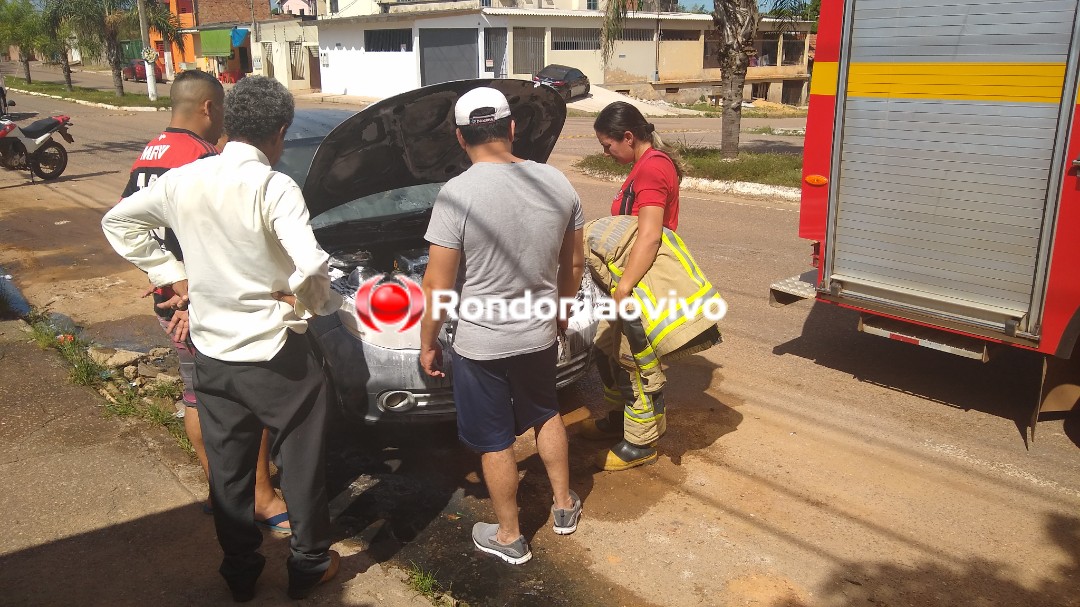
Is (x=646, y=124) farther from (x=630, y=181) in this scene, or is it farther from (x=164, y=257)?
(x=164, y=257)

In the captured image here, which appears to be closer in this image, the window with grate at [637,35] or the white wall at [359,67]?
the white wall at [359,67]

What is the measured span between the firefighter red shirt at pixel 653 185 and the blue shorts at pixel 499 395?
35.5 inches

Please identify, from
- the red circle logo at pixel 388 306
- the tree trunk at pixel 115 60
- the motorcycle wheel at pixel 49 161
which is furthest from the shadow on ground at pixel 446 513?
the tree trunk at pixel 115 60

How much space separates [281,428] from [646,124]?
219cm

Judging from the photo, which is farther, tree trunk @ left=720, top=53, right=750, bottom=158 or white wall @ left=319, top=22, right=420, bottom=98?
white wall @ left=319, top=22, right=420, bottom=98

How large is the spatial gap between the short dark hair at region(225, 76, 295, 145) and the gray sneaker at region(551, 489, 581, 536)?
1.98 metres

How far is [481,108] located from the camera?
3182 mm

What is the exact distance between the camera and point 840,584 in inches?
133

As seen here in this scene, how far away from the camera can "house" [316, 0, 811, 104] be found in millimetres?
36062

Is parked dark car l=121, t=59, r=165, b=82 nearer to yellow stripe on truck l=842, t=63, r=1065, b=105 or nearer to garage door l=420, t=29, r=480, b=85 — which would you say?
garage door l=420, t=29, r=480, b=85

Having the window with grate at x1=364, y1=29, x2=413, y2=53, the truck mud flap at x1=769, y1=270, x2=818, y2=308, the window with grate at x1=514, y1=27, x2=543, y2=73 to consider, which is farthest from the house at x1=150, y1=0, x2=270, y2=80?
the truck mud flap at x1=769, y1=270, x2=818, y2=308

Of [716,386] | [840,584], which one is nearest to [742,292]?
[716,386]

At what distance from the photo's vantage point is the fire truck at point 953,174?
14.4 ft

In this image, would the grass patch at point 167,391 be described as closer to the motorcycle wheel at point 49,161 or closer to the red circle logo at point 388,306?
the red circle logo at point 388,306
